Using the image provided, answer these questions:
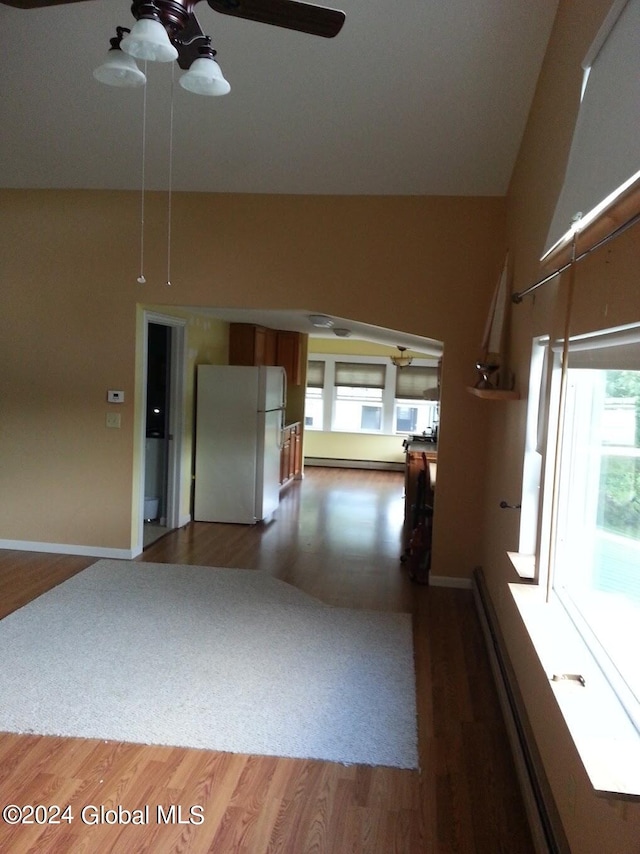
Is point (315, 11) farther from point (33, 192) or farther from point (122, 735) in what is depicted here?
point (33, 192)

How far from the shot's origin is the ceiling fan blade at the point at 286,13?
6.23ft

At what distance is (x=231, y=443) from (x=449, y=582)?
259cm

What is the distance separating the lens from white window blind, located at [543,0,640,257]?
1.60 m

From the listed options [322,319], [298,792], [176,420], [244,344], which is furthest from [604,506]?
[244,344]

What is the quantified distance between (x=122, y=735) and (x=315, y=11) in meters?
2.77

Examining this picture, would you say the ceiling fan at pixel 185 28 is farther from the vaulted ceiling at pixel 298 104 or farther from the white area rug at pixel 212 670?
the white area rug at pixel 212 670

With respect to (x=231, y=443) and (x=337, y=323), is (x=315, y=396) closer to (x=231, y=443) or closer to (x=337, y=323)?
(x=231, y=443)

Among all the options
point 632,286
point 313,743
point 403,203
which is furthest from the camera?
point 403,203

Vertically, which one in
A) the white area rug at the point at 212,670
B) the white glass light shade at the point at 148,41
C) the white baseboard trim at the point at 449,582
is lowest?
the white area rug at the point at 212,670

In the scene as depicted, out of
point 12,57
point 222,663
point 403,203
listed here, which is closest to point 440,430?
point 403,203

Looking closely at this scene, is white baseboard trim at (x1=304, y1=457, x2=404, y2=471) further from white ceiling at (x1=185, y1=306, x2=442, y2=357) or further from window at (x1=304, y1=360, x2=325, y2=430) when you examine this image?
white ceiling at (x1=185, y1=306, x2=442, y2=357)

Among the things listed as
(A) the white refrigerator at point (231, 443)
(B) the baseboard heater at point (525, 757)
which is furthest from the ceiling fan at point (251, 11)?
(A) the white refrigerator at point (231, 443)

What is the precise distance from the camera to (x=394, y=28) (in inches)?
126

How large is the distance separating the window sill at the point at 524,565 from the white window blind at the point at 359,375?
7898 millimetres
